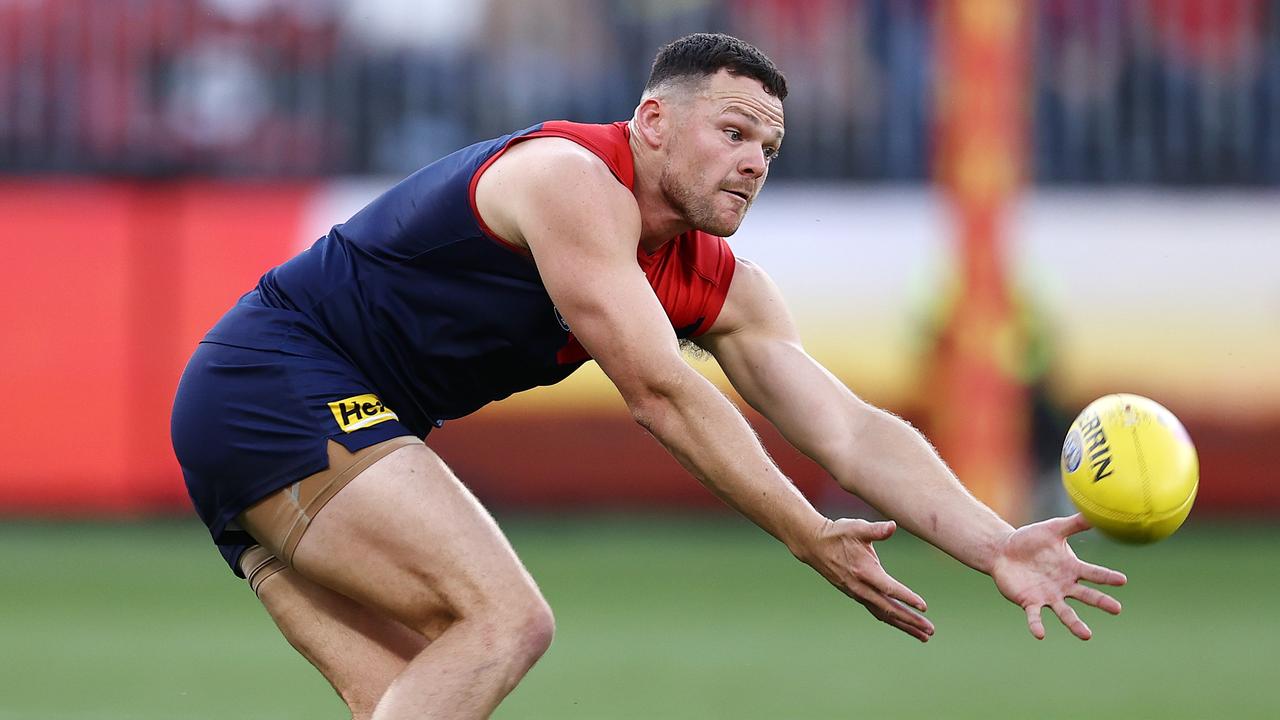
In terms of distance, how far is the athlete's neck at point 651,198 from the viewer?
4.81 metres

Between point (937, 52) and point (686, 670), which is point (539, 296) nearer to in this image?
point (686, 670)

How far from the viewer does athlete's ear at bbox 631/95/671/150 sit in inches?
189

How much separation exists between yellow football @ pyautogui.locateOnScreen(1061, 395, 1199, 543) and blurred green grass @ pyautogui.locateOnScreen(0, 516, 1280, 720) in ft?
9.27

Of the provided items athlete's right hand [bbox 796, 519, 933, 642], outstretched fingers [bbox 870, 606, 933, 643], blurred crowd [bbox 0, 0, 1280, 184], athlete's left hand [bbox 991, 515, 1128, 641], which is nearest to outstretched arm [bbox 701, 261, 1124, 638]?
athlete's left hand [bbox 991, 515, 1128, 641]

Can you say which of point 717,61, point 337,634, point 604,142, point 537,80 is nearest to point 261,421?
point 337,634

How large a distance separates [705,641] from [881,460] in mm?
4108

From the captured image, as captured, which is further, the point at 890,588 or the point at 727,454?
the point at 727,454

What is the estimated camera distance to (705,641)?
29.4 feet

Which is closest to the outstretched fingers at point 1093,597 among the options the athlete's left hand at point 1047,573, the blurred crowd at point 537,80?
the athlete's left hand at point 1047,573

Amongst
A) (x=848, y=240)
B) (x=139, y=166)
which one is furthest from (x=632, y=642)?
(x=139, y=166)

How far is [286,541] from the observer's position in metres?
4.59

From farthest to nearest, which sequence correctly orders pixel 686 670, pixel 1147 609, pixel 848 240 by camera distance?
pixel 848 240, pixel 1147 609, pixel 686 670

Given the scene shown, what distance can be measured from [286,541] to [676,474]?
9.22 meters

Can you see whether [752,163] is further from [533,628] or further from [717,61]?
[533,628]
